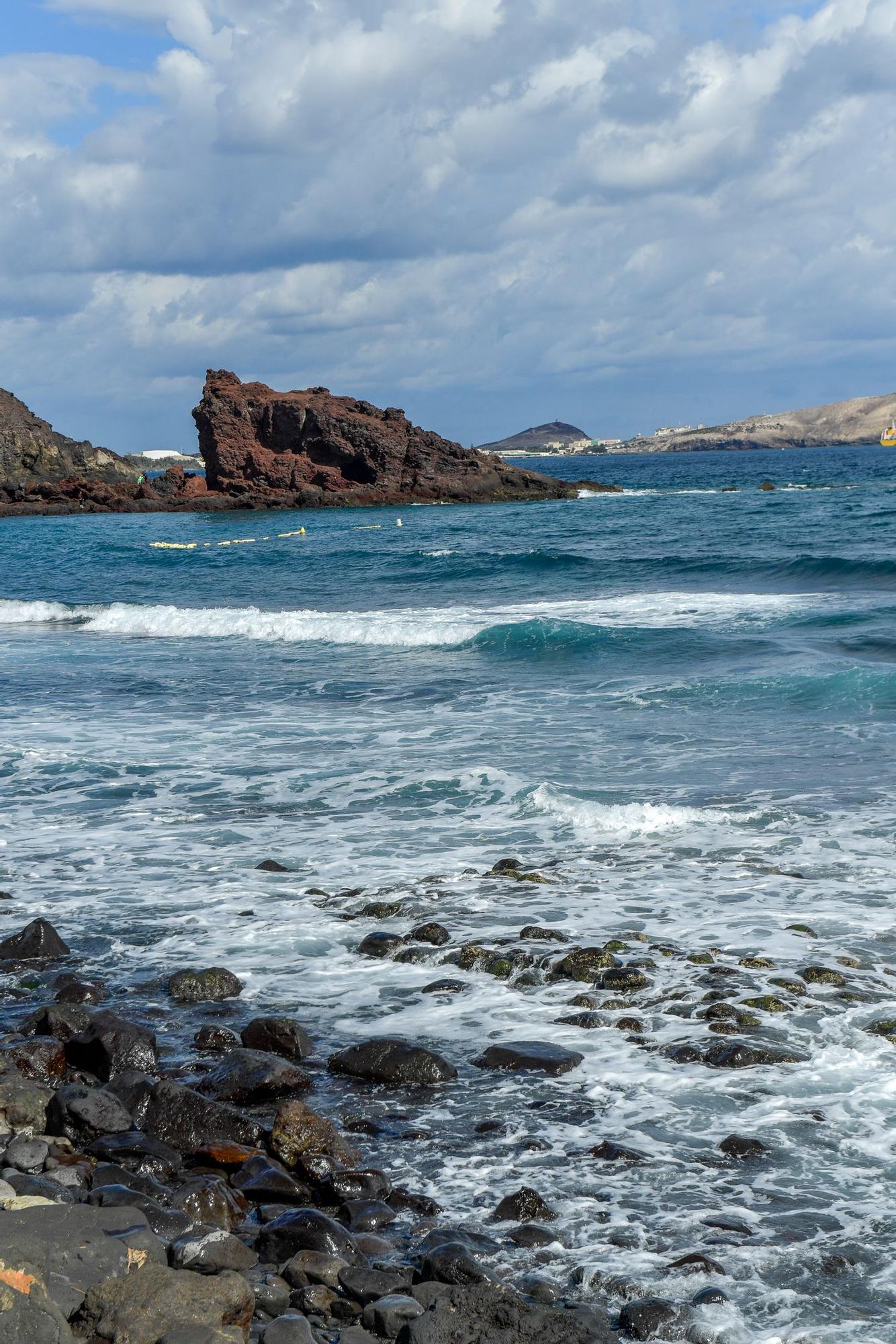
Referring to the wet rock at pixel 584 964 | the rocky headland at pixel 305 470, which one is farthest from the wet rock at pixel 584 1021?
the rocky headland at pixel 305 470

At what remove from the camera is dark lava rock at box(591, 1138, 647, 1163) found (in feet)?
15.4

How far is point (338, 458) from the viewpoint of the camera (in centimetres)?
7775

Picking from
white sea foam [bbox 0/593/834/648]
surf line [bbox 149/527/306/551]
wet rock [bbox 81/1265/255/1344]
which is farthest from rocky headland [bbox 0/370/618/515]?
wet rock [bbox 81/1265/255/1344]

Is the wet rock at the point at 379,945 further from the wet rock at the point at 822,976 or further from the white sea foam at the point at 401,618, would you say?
the white sea foam at the point at 401,618

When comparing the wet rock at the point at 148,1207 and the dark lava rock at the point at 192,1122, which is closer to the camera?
the wet rock at the point at 148,1207

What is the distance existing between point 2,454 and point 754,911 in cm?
9499

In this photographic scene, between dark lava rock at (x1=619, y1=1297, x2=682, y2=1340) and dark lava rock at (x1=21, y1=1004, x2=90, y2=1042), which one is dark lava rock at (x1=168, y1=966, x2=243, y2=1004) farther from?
dark lava rock at (x1=619, y1=1297, x2=682, y2=1340)

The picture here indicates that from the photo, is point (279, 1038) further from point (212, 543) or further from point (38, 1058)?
point (212, 543)

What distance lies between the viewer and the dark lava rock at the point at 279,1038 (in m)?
5.68

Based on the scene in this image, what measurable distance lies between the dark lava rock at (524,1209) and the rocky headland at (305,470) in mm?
70237

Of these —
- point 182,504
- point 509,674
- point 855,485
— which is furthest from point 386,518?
point 509,674

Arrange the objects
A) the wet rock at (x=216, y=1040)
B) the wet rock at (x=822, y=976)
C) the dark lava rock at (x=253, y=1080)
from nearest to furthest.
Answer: the dark lava rock at (x=253, y=1080) → the wet rock at (x=216, y=1040) → the wet rock at (x=822, y=976)

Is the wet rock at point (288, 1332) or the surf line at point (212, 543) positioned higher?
the surf line at point (212, 543)

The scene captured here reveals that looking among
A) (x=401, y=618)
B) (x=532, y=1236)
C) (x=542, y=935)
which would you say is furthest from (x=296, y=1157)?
(x=401, y=618)
